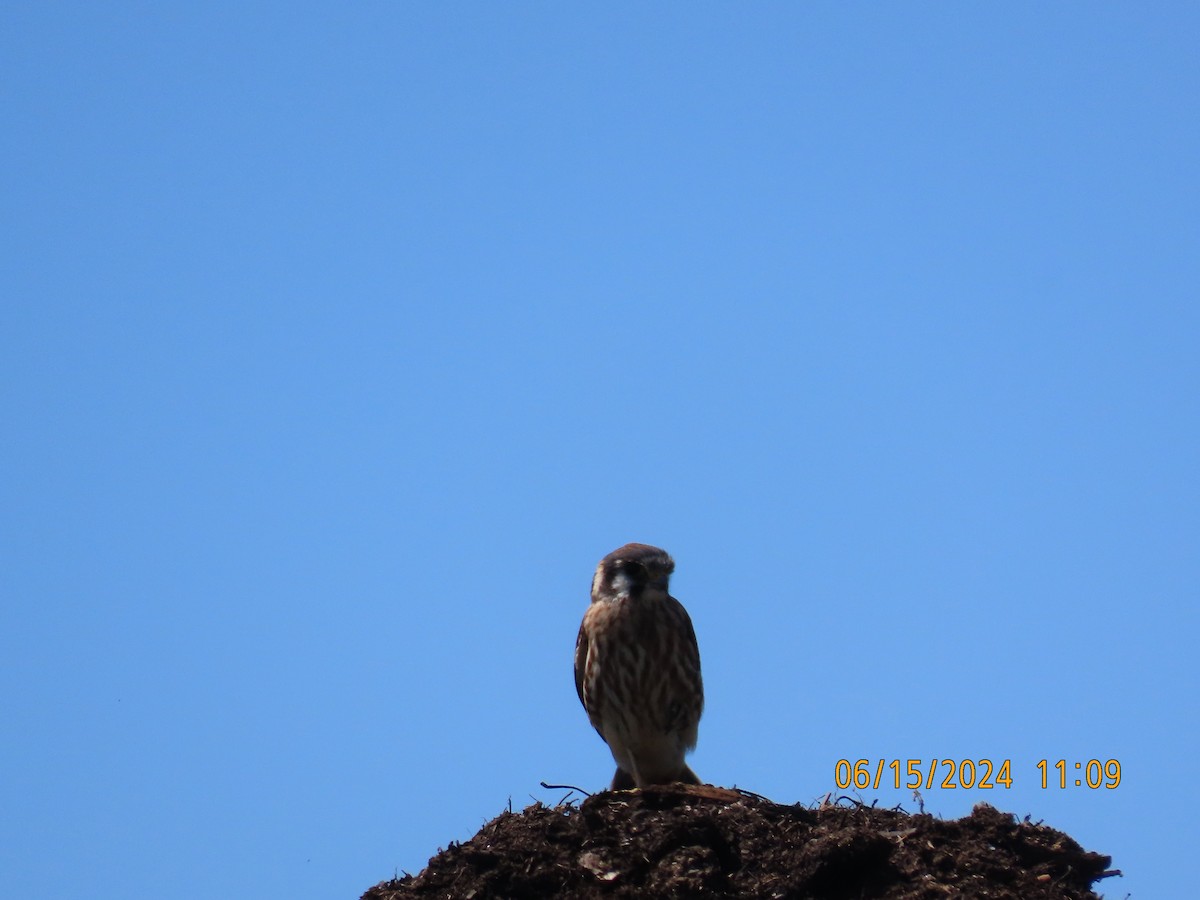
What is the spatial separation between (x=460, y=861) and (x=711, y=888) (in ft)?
4.58

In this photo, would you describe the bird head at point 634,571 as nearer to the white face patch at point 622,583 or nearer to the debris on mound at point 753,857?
the white face patch at point 622,583

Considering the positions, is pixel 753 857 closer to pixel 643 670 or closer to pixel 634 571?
pixel 643 670

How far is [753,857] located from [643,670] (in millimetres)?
2369

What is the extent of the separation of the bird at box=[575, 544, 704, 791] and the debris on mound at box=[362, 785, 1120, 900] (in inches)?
63.7

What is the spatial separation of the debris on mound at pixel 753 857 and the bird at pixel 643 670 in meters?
1.62

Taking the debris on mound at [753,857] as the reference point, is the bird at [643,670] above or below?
above

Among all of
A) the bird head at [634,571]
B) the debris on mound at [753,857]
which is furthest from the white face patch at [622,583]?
the debris on mound at [753,857]

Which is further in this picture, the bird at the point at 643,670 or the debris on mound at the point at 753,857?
the bird at the point at 643,670

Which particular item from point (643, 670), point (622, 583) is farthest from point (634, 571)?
point (643, 670)

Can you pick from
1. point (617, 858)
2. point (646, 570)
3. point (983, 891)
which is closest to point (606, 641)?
point (646, 570)

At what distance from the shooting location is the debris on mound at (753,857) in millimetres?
7656

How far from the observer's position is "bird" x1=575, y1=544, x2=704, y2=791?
33.2 ft

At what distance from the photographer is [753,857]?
789 centimetres

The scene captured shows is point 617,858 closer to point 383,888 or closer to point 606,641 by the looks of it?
point 383,888
